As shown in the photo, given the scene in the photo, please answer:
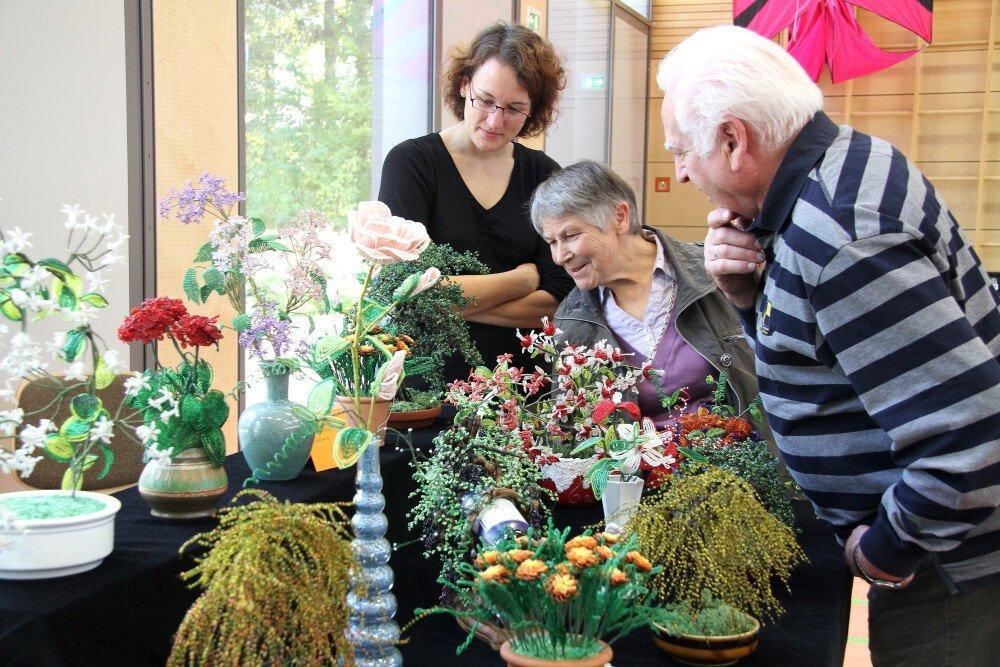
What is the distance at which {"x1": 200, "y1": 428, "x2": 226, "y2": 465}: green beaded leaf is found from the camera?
1.48 meters

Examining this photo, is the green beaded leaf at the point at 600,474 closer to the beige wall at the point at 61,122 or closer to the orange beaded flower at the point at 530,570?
the orange beaded flower at the point at 530,570

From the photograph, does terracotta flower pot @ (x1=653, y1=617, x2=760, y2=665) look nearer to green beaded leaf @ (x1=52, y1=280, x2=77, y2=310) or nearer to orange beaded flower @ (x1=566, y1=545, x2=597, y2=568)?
orange beaded flower @ (x1=566, y1=545, x2=597, y2=568)

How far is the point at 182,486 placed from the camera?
148 cm

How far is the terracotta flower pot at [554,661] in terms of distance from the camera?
1.18 m

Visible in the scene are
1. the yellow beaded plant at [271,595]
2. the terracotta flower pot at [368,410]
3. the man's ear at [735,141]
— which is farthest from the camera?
the terracotta flower pot at [368,410]

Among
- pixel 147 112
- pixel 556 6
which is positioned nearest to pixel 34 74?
pixel 147 112

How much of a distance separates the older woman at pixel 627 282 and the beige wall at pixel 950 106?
25.1ft

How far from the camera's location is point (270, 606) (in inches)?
42.1

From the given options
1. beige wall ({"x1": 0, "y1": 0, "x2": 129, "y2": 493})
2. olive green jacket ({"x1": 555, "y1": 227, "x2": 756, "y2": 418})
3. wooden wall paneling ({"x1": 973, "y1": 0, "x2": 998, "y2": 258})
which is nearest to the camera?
olive green jacket ({"x1": 555, "y1": 227, "x2": 756, "y2": 418})

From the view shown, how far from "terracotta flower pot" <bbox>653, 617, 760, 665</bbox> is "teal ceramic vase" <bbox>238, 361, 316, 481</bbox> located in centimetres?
66

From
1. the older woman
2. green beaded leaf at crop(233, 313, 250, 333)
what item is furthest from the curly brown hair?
green beaded leaf at crop(233, 313, 250, 333)

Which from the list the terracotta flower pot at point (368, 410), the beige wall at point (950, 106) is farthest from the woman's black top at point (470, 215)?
the beige wall at point (950, 106)

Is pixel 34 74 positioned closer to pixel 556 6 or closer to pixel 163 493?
pixel 163 493

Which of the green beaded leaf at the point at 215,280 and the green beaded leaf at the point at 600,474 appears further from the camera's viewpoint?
the green beaded leaf at the point at 600,474
